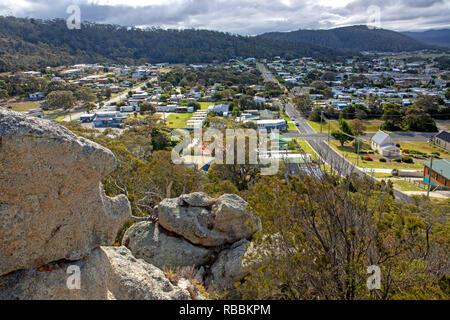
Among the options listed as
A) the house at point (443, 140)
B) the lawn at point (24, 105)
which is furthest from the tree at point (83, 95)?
the house at point (443, 140)

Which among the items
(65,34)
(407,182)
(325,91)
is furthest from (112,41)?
(407,182)

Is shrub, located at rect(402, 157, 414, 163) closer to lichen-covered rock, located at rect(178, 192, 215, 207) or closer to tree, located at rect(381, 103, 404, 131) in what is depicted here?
tree, located at rect(381, 103, 404, 131)

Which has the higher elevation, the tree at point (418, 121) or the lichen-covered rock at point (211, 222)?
the lichen-covered rock at point (211, 222)

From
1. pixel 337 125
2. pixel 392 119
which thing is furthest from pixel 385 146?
pixel 392 119

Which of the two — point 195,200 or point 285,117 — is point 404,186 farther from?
point 285,117

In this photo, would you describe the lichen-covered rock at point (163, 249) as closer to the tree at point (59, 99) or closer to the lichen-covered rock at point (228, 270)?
the lichen-covered rock at point (228, 270)
